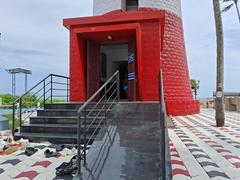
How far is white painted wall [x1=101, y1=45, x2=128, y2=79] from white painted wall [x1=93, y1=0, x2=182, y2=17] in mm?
2486

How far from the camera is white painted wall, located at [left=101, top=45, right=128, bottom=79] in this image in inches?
427

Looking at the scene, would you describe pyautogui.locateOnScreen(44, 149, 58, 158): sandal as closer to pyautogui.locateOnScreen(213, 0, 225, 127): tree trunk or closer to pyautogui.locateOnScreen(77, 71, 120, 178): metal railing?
pyautogui.locateOnScreen(77, 71, 120, 178): metal railing

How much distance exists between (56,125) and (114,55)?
635 centimetres

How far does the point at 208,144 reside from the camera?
571 centimetres

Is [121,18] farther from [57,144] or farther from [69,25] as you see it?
[57,144]

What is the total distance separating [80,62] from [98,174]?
5834 millimetres

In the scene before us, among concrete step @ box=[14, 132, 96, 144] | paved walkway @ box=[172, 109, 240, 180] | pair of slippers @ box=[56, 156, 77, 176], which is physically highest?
concrete step @ box=[14, 132, 96, 144]

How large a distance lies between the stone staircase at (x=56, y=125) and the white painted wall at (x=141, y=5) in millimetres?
7752

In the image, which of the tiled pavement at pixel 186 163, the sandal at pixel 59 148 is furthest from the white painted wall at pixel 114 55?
the sandal at pixel 59 148

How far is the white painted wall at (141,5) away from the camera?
12.6 metres

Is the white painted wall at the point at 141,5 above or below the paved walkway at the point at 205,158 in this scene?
above

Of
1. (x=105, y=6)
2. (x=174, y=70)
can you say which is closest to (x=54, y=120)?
(x=174, y=70)

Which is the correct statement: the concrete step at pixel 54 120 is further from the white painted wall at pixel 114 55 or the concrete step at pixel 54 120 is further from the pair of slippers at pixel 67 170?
the white painted wall at pixel 114 55

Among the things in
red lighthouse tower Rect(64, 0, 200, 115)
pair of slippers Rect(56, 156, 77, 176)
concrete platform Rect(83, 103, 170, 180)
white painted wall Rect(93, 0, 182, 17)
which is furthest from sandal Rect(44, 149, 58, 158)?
white painted wall Rect(93, 0, 182, 17)
